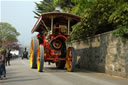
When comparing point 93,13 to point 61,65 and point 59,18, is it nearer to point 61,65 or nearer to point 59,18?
point 59,18

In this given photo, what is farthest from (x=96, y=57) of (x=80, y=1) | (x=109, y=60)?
(x=80, y=1)

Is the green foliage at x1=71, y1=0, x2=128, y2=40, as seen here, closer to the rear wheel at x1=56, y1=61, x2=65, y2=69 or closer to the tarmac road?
the rear wheel at x1=56, y1=61, x2=65, y2=69

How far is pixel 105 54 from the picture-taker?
1111 cm

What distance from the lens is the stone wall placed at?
361 inches

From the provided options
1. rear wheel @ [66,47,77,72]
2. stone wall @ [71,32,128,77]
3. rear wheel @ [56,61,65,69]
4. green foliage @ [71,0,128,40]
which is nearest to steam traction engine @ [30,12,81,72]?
rear wheel @ [66,47,77,72]

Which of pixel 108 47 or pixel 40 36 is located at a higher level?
pixel 40 36

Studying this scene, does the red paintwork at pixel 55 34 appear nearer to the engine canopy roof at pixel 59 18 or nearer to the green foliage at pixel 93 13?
the engine canopy roof at pixel 59 18

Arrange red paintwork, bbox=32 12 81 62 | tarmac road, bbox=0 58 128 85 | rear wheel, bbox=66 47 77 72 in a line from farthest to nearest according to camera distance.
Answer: red paintwork, bbox=32 12 81 62 < rear wheel, bbox=66 47 77 72 < tarmac road, bbox=0 58 128 85

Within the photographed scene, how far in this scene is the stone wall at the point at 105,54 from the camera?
916cm

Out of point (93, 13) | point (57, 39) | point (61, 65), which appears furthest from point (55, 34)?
point (93, 13)

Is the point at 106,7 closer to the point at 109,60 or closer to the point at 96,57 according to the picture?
the point at 96,57

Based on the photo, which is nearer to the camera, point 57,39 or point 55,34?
point 55,34

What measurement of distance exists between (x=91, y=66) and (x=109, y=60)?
8.72 feet

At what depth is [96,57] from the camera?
12.3 m
